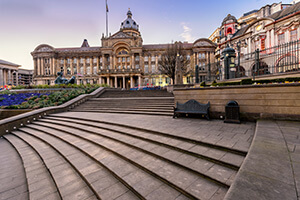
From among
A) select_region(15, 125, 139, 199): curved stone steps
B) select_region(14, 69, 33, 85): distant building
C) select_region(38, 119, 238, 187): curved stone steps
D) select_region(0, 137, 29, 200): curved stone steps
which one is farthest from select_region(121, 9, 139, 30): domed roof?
select_region(14, 69, 33, 85): distant building

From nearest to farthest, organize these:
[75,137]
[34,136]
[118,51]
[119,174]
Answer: [119,174], [75,137], [34,136], [118,51]

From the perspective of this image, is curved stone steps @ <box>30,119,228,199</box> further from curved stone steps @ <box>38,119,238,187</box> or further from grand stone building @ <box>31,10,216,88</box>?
grand stone building @ <box>31,10,216,88</box>

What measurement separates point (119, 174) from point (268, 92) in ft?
23.3

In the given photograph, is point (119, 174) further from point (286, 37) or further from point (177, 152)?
point (286, 37)

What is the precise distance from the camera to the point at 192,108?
782 centimetres

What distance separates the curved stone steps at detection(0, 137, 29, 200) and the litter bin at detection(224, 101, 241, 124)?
7804 millimetres

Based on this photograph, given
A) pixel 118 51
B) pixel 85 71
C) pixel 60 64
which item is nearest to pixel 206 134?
pixel 118 51

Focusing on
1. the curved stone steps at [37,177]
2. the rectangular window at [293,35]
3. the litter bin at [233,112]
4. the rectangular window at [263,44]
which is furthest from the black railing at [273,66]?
the curved stone steps at [37,177]

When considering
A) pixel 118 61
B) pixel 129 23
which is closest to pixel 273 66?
pixel 118 61

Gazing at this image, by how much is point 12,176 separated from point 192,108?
8.22 metres

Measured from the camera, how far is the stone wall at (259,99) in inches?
212

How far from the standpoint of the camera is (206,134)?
15.4 ft

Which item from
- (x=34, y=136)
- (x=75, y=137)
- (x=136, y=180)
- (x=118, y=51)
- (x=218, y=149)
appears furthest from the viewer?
(x=118, y=51)

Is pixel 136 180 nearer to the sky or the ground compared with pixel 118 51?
nearer to the ground
